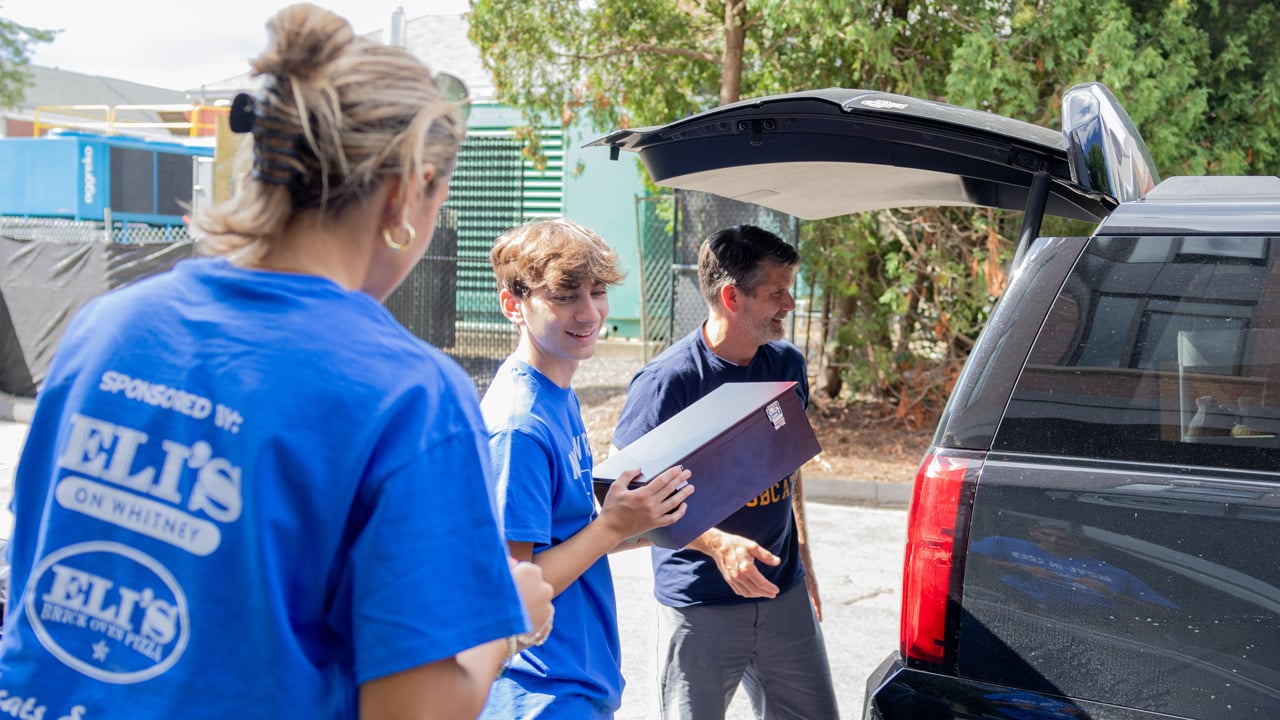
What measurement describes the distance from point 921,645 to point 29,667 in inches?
67.5

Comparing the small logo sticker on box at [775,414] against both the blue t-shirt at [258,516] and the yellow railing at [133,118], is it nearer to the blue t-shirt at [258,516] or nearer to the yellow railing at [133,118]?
the blue t-shirt at [258,516]

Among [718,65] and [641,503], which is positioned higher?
[718,65]

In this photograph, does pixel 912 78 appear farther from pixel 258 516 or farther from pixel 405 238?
pixel 258 516

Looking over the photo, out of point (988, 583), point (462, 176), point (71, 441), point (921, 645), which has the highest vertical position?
point (462, 176)

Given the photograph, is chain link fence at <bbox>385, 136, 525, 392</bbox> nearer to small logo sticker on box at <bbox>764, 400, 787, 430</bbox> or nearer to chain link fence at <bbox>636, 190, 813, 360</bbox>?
chain link fence at <bbox>636, 190, 813, 360</bbox>

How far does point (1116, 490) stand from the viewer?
211 centimetres

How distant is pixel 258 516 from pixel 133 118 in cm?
4423

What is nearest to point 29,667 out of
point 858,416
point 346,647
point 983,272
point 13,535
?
point 13,535

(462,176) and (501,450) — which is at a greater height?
(462,176)

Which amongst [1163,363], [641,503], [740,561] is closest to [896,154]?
[1163,363]

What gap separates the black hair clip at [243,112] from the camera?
125 centimetres

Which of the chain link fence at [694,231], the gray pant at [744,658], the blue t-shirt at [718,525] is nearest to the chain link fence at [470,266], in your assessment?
the chain link fence at [694,231]

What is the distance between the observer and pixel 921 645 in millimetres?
2305

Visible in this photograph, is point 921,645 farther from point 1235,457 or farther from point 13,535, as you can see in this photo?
point 13,535
